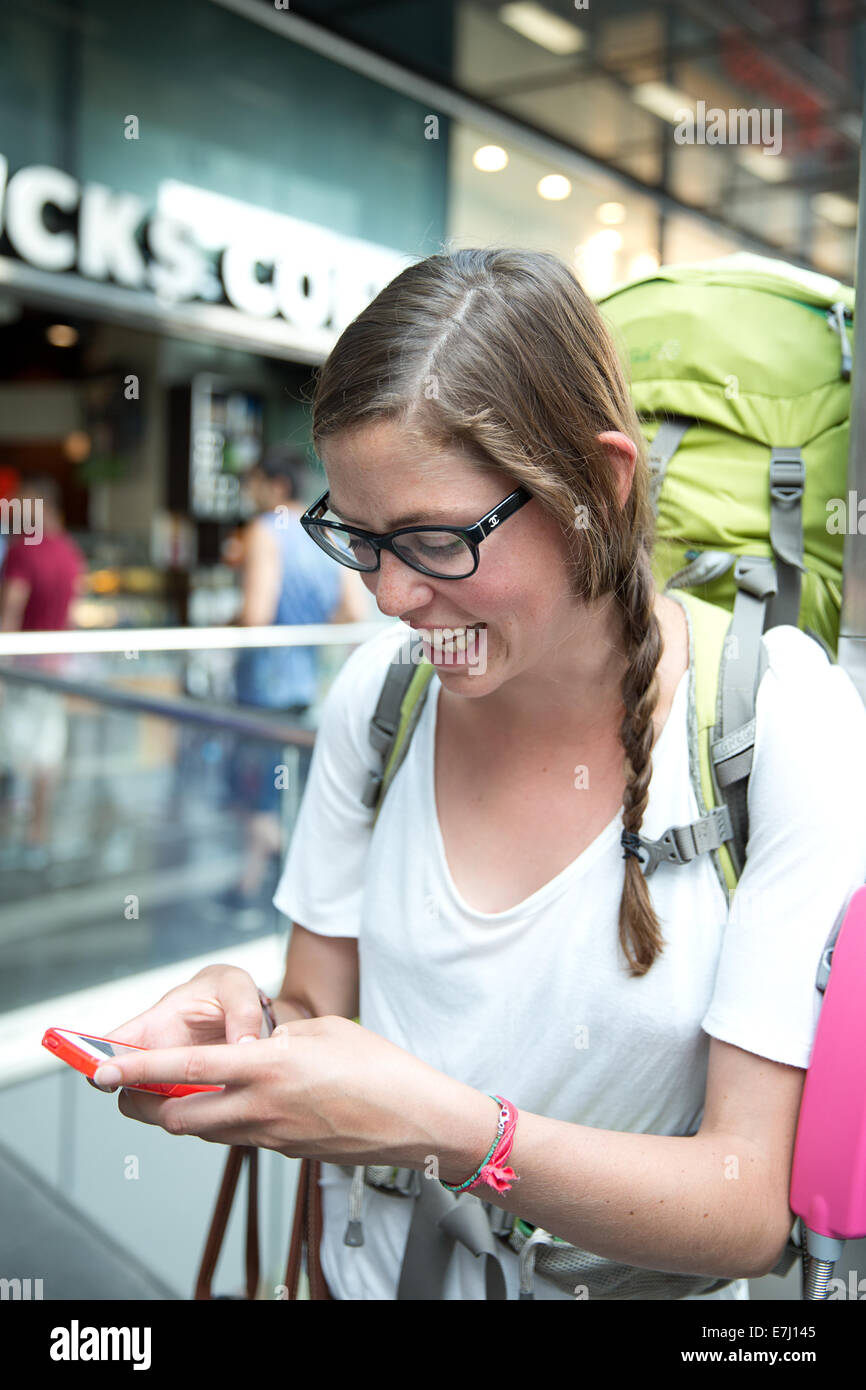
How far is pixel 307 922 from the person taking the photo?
135cm

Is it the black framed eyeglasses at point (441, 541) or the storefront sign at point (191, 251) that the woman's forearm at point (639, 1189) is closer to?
the black framed eyeglasses at point (441, 541)

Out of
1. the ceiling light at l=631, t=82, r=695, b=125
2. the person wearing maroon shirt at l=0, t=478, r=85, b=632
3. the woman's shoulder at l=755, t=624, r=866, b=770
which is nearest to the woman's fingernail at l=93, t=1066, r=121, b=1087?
the woman's shoulder at l=755, t=624, r=866, b=770

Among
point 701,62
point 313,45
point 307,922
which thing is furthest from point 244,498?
point 307,922

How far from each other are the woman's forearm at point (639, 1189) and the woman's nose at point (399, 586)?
0.45m

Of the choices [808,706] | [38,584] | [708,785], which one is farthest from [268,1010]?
[38,584]

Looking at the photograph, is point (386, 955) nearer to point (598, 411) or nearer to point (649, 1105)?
point (649, 1105)

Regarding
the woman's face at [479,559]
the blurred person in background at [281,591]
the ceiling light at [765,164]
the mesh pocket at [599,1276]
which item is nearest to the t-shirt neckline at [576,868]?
the woman's face at [479,559]

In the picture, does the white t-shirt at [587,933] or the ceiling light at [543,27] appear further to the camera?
the ceiling light at [543,27]

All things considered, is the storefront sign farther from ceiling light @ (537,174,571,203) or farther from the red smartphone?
the red smartphone

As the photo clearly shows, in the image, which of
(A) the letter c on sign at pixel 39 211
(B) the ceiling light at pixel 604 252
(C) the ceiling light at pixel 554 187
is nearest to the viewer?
(A) the letter c on sign at pixel 39 211

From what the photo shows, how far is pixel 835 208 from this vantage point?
8133mm

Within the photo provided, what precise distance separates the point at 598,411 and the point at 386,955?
24.6 inches

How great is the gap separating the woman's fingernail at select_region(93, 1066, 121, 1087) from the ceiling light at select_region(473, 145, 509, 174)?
745cm

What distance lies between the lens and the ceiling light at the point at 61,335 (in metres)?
10.7
